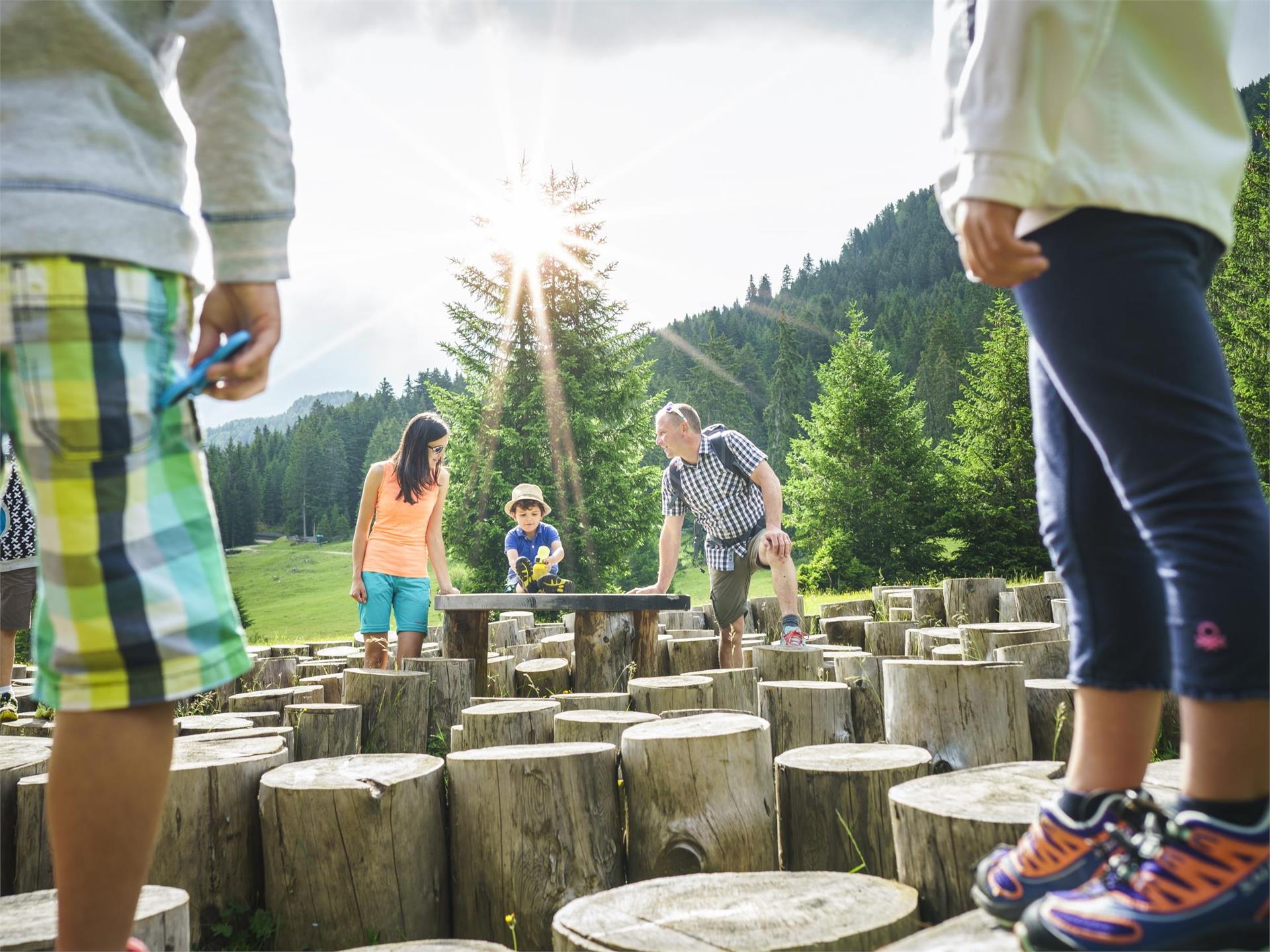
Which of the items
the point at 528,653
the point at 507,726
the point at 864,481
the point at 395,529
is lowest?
the point at 528,653

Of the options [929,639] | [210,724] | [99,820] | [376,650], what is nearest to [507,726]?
[210,724]

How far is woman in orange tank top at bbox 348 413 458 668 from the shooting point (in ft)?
22.2

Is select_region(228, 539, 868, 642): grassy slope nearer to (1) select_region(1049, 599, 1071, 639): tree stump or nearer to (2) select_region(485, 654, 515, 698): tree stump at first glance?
(1) select_region(1049, 599, 1071, 639): tree stump

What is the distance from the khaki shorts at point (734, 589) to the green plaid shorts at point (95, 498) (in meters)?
5.92

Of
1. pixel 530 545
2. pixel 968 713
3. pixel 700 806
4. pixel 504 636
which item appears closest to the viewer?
pixel 700 806

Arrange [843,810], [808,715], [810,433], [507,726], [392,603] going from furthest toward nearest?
[810,433] < [392,603] < [808,715] < [507,726] < [843,810]

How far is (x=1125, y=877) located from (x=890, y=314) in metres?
91.3

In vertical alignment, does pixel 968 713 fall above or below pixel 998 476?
below

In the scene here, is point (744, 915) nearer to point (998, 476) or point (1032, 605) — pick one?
point (1032, 605)

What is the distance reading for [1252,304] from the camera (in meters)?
28.5

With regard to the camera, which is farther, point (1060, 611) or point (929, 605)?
point (929, 605)

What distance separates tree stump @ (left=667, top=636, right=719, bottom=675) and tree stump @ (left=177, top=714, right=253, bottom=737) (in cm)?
331

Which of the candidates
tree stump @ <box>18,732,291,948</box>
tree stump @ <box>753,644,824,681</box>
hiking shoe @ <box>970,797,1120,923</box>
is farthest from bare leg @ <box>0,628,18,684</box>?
hiking shoe @ <box>970,797,1120,923</box>

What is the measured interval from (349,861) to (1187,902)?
7.43ft
